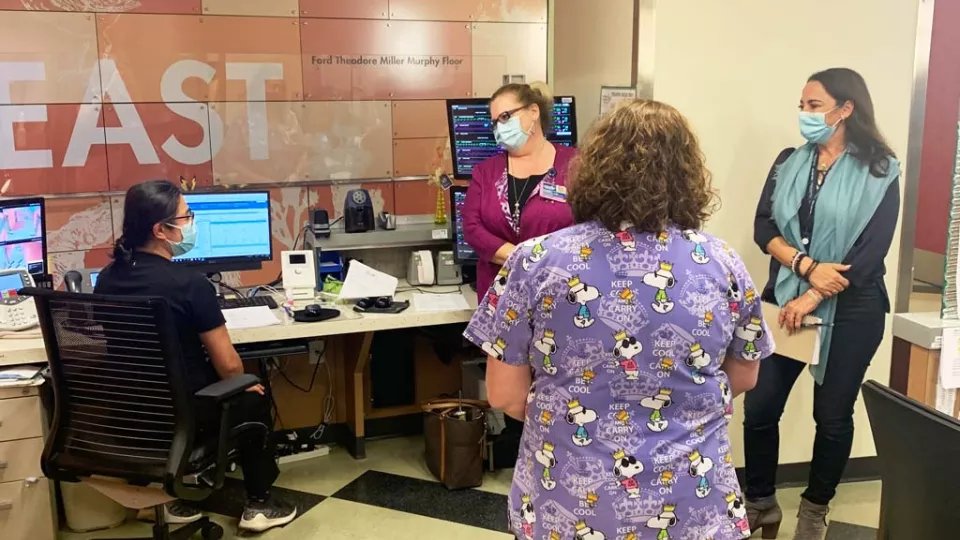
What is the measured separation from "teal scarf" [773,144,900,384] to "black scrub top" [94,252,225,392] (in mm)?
1785

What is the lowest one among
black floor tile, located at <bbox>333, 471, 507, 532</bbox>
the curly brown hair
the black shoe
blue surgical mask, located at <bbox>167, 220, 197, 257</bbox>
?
black floor tile, located at <bbox>333, 471, 507, 532</bbox>

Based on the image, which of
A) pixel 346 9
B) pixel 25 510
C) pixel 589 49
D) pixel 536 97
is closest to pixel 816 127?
pixel 536 97

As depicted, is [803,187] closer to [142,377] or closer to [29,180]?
[142,377]

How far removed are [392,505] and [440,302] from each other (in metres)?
0.79

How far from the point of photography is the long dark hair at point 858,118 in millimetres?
2521

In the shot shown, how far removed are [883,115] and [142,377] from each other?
265cm

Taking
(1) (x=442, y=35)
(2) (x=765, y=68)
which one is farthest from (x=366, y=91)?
(2) (x=765, y=68)

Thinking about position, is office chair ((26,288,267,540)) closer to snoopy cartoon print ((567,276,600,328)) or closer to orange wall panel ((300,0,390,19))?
snoopy cartoon print ((567,276,600,328))

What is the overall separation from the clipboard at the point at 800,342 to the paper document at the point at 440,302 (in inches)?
44.5

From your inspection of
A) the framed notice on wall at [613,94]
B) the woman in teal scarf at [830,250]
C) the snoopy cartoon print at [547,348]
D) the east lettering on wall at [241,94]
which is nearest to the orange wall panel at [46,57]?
the east lettering on wall at [241,94]

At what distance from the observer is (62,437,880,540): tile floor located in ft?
9.53

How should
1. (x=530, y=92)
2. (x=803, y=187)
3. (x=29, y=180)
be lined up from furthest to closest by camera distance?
1. (x=29, y=180)
2. (x=530, y=92)
3. (x=803, y=187)

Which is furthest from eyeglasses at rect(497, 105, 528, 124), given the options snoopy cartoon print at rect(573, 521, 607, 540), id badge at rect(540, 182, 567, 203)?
snoopy cartoon print at rect(573, 521, 607, 540)

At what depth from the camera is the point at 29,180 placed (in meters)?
4.37
